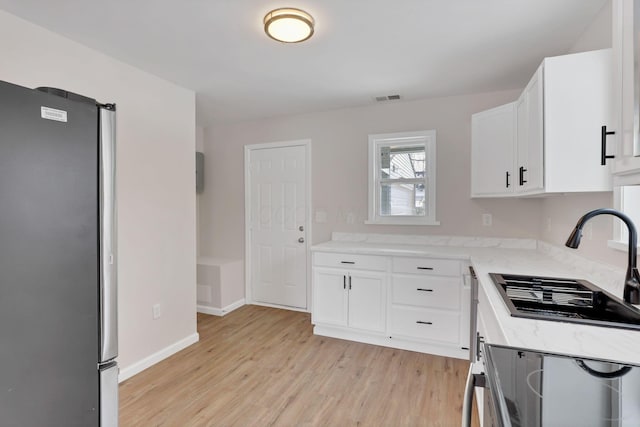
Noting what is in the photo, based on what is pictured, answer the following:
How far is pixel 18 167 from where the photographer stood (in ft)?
3.50

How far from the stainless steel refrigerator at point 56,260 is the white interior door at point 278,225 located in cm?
269

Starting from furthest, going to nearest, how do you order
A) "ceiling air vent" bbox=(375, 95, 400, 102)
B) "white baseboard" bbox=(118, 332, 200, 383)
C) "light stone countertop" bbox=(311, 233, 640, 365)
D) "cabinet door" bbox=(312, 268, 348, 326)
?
"ceiling air vent" bbox=(375, 95, 400, 102), "cabinet door" bbox=(312, 268, 348, 326), "white baseboard" bbox=(118, 332, 200, 383), "light stone countertop" bbox=(311, 233, 640, 365)

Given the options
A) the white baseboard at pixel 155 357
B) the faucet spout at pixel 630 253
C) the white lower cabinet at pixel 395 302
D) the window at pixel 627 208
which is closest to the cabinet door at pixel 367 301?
the white lower cabinet at pixel 395 302

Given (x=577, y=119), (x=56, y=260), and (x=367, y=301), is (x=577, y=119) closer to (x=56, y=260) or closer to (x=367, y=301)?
(x=367, y=301)

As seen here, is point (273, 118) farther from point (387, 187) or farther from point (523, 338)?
point (523, 338)

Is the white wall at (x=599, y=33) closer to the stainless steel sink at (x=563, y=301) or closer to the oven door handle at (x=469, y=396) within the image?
the stainless steel sink at (x=563, y=301)

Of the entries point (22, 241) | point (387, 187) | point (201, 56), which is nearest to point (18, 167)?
point (22, 241)

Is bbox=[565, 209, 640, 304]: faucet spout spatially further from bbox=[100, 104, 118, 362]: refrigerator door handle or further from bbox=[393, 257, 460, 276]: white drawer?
bbox=[100, 104, 118, 362]: refrigerator door handle

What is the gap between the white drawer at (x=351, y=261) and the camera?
3025 mm

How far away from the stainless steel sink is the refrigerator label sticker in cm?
180

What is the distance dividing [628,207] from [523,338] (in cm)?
111

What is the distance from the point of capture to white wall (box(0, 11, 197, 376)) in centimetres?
208

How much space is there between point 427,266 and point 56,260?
101 inches

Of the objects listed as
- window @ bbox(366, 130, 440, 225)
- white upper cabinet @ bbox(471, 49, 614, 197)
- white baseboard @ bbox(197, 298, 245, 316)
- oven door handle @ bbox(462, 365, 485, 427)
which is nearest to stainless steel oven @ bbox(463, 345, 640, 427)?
oven door handle @ bbox(462, 365, 485, 427)
